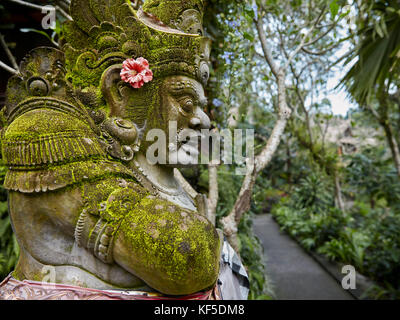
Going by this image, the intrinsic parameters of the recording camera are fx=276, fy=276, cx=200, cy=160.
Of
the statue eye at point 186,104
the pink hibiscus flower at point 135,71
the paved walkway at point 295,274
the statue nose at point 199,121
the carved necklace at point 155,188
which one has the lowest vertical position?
the paved walkway at point 295,274

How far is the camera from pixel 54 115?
1.17 metres

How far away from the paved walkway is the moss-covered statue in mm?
3799

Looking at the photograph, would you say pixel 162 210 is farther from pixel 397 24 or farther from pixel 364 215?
pixel 364 215

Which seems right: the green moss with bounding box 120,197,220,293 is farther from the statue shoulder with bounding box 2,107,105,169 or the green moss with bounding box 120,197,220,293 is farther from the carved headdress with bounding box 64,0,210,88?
the carved headdress with bounding box 64,0,210,88

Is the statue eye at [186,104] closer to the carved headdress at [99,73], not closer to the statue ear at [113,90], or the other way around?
the carved headdress at [99,73]

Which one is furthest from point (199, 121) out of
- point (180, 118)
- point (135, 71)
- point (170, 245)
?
point (170, 245)

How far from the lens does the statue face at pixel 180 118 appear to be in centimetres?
136

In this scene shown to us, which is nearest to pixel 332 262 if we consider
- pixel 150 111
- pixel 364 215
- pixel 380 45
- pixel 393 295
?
pixel 393 295

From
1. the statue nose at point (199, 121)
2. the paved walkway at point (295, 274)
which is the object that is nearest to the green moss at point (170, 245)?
the statue nose at point (199, 121)

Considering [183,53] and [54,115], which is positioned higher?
[183,53]

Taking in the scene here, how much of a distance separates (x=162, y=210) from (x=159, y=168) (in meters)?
0.39

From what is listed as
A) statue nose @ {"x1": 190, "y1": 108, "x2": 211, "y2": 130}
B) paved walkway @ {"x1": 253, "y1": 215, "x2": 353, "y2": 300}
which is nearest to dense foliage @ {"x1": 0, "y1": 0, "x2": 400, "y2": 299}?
paved walkway @ {"x1": 253, "y1": 215, "x2": 353, "y2": 300}

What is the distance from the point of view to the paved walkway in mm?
4586

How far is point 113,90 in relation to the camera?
132 cm
